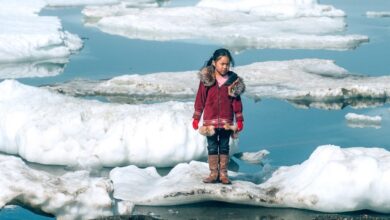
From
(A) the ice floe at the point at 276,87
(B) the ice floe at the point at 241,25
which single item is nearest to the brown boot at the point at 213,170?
(A) the ice floe at the point at 276,87

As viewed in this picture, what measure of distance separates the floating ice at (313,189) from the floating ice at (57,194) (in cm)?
91

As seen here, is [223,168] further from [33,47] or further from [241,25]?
[241,25]

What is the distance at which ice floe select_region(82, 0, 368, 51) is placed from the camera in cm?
1853

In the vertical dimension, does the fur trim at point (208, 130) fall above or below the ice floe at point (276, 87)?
above

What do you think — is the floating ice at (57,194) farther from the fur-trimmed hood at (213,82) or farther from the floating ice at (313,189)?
the fur-trimmed hood at (213,82)

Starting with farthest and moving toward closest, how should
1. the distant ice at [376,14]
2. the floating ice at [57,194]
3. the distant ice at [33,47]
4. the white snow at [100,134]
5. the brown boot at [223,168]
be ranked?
the distant ice at [376,14], the distant ice at [33,47], the white snow at [100,134], the brown boot at [223,168], the floating ice at [57,194]

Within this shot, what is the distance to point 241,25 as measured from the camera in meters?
20.7

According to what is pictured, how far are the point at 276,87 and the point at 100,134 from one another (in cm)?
468

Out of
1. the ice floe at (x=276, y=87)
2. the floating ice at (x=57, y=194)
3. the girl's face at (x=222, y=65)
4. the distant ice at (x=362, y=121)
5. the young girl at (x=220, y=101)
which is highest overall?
the girl's face at (x=222, y=65)

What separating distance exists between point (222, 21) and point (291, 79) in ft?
27.2

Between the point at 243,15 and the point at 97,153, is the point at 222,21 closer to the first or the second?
the point at 243,15

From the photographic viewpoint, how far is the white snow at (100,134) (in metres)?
8.62

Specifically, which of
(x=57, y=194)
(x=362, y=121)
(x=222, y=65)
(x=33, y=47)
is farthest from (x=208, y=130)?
(x=33, y=47)

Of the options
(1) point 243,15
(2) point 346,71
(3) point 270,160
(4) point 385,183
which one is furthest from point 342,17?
(4) point 385,183
